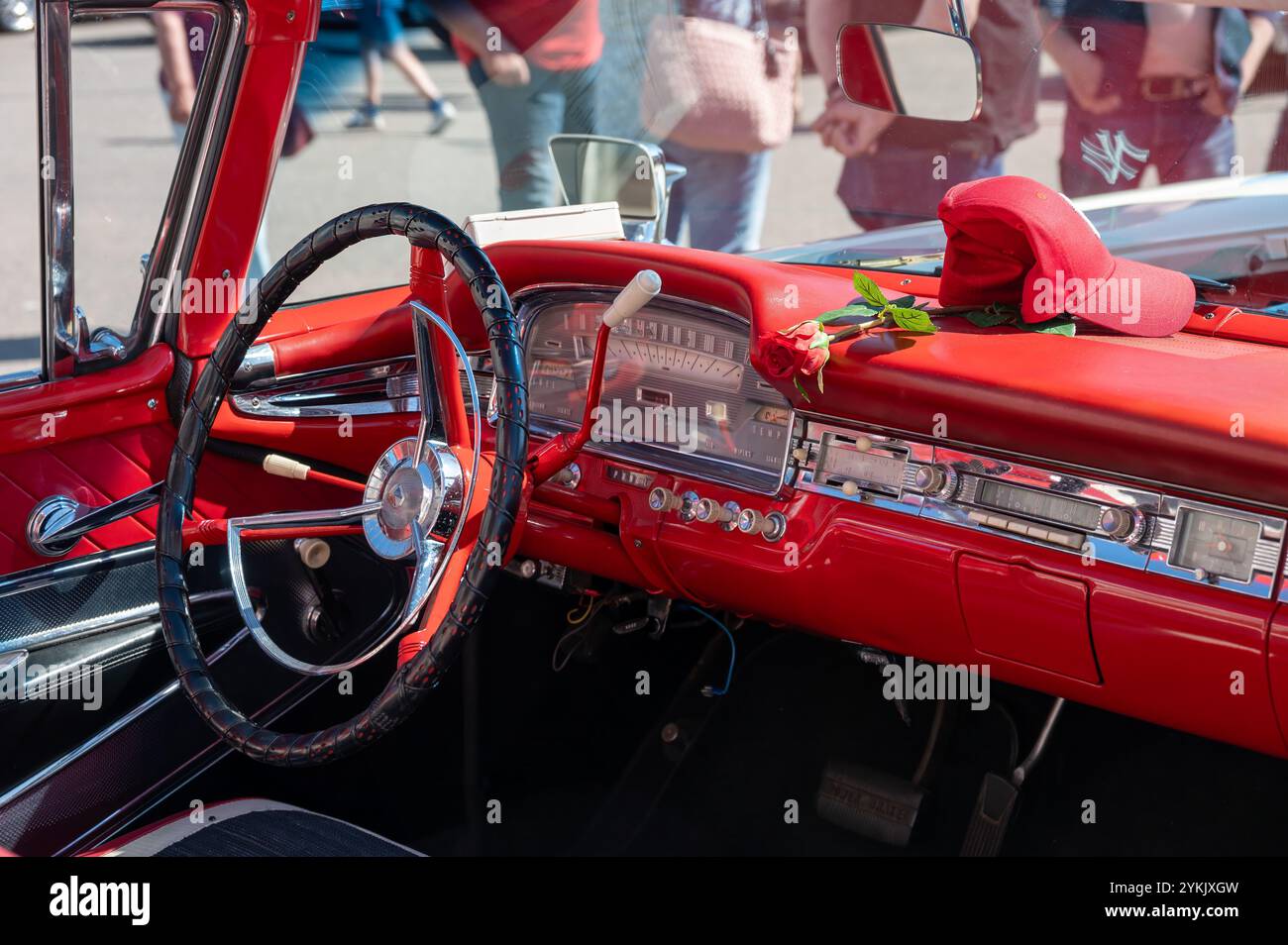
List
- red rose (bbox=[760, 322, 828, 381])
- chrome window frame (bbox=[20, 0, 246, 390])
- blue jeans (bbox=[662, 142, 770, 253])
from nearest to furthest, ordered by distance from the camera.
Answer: red rose (bbox=[760, 322, 828, 381])
chrome window frame (bbox=[20, 0, 246, 390])
blue jeans (bbox=[662, 142, 770, 253])

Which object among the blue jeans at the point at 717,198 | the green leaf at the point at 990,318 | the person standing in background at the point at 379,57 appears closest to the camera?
the green leaf at the point at 990,318

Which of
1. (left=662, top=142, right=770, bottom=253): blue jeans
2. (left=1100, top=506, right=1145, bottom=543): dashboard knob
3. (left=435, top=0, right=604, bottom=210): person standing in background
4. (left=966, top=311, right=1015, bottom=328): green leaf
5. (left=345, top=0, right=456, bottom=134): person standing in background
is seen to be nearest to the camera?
(left=1100, top=506, right=1145, bottom=543): dashboard knob

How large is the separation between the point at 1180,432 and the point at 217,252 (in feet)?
5.27

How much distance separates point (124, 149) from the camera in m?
2.29

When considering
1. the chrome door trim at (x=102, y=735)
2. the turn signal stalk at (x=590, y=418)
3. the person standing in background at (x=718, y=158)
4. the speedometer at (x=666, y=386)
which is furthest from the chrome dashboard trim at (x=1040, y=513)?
the chrome door trim at (x=102, y=735)

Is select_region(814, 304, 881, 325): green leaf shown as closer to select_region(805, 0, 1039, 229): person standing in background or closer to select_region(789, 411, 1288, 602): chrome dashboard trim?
select_region(789, 411, 1288, 602): chrome dashboard trim

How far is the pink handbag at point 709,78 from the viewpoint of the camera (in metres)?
Answer: 2.66

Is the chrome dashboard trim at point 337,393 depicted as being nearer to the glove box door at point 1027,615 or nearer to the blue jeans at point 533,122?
the blue jeans at point 533,122

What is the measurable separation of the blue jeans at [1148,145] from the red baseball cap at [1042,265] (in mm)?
398

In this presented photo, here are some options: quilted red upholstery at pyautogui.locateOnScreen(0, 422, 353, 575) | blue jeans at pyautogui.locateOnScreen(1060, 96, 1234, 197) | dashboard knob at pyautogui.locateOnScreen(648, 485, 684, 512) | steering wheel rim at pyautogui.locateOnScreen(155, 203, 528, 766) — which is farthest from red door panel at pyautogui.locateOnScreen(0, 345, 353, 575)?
blue jeans at pyautogui.locateOnScreen(1060, 96, 1234, 197)

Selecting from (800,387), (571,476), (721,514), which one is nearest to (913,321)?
(800,387)

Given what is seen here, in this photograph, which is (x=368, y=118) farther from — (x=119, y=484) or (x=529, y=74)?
(x=119, y=484)

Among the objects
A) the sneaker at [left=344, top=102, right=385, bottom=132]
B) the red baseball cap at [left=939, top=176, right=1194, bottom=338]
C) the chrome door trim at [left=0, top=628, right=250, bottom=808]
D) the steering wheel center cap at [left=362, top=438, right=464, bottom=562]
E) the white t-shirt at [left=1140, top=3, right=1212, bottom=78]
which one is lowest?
the chrome door trim at [left=0, top=628, right=250, bottom=808]

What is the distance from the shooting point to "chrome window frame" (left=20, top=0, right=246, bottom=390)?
2.05 metres
